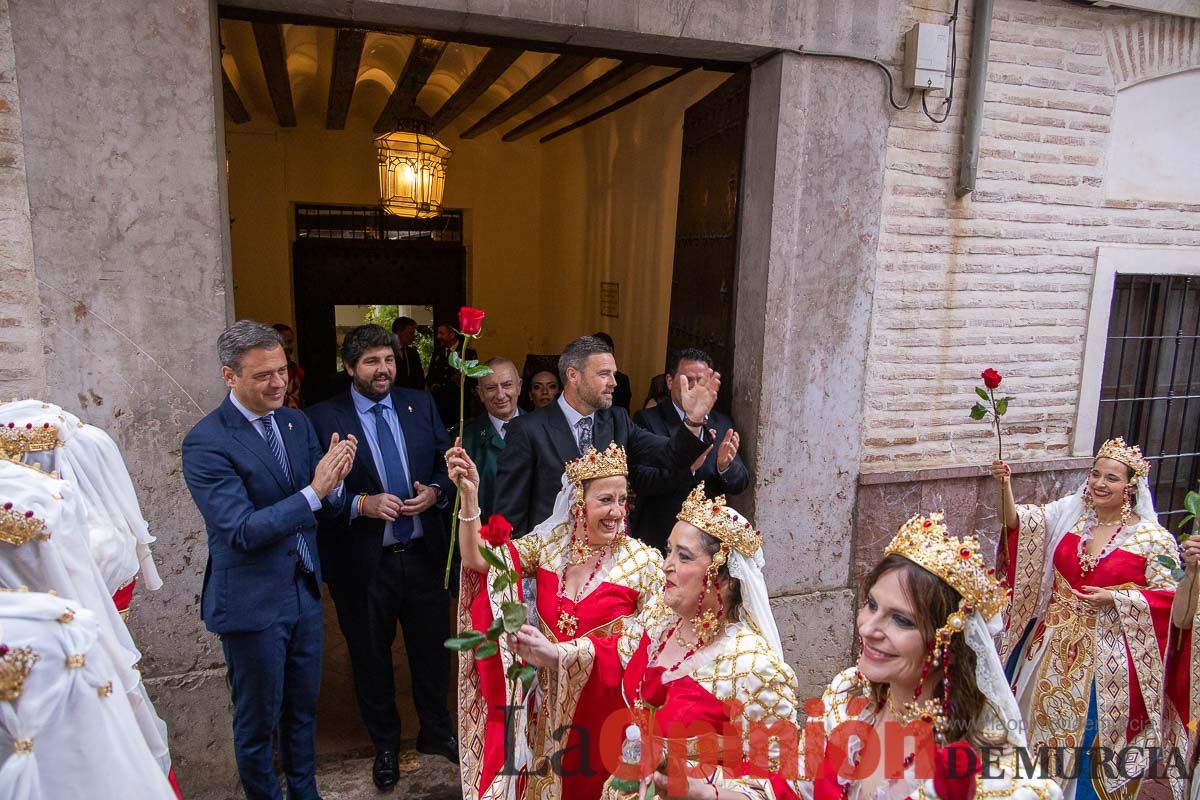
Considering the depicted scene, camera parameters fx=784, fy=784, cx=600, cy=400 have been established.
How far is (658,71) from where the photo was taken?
685 centimetres

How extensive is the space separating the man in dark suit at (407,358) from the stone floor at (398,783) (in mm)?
4446

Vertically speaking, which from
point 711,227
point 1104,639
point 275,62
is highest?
point 275,62

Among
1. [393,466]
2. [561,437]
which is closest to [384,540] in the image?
[393,466]

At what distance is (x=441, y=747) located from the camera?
4.38 m

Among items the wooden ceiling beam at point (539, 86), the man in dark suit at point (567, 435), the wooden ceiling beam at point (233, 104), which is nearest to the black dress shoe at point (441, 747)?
the man in dark suit at point (567, 435)

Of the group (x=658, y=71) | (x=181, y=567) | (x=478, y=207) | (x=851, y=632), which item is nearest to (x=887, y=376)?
(x=851, y=632)

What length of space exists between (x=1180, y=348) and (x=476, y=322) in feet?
18.8

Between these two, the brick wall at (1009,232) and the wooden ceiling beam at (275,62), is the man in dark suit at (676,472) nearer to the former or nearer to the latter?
the brick wall at (1009,232)

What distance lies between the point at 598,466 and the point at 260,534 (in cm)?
143

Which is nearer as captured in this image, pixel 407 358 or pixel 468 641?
pixel 468 641

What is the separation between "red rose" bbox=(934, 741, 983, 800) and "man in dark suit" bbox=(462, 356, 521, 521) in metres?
3.04

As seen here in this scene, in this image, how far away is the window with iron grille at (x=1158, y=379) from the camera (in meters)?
5.73

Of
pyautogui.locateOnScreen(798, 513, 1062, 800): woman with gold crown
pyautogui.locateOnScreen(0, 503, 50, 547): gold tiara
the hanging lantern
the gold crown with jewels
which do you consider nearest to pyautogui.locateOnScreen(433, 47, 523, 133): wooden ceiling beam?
the hanging lantern

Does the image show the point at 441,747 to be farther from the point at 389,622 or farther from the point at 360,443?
the point at 360,443
